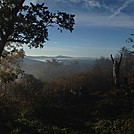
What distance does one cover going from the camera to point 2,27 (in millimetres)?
18609

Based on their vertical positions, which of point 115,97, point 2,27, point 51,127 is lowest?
point 51,127

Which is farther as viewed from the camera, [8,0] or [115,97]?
[115,97]

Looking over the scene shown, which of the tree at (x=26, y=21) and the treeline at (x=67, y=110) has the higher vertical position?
the tree at (x=26, y=21)

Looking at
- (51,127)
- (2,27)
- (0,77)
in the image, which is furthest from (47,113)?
(2,27)

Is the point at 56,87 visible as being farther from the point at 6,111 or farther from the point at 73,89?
the point at 6,111

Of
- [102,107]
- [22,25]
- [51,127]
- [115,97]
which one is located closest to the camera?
[51,127]

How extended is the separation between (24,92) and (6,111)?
748cm

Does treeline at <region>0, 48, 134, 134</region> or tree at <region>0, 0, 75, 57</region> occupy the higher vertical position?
tree at <region>0, 0, 75, 57</region>

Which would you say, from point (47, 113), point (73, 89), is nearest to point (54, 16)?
point (47, 113)

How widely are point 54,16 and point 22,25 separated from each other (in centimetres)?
260

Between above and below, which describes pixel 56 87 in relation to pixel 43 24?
below

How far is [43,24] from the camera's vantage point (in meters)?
19.3

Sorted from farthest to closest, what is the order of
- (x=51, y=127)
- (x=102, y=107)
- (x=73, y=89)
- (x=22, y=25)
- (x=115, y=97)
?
(x=73, y=89)
(x=115, y=97)
(x=102, y=107)
(x=22, y=25)
(x=51, y=127)

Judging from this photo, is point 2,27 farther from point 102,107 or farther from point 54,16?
point 102,107
